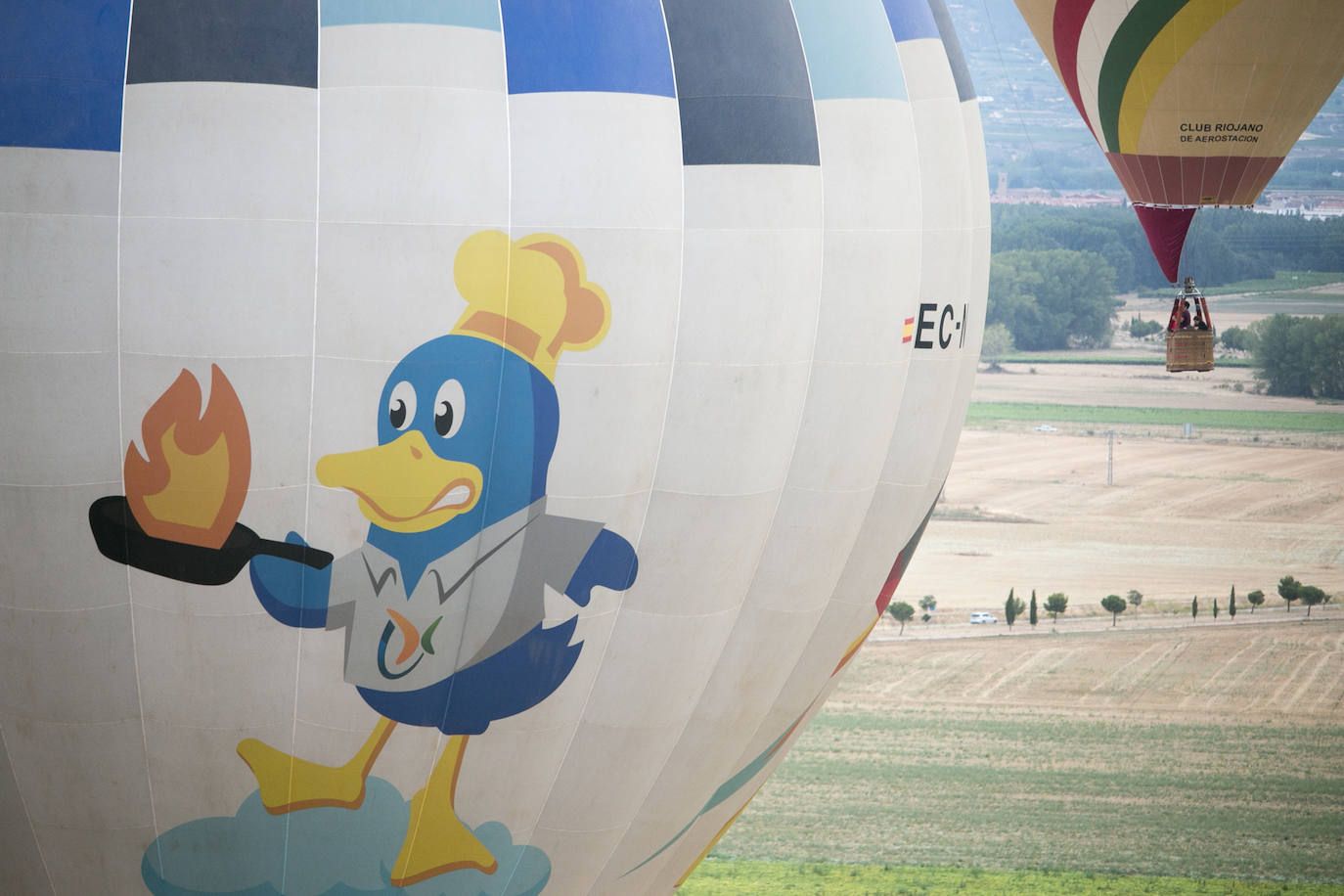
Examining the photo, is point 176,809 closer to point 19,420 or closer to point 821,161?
point 19,420

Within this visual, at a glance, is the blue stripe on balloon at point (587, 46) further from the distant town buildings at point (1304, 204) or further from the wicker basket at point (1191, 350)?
the distant town buildings at point (1304, 204)

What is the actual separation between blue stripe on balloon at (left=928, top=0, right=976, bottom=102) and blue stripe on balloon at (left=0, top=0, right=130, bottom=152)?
284cm

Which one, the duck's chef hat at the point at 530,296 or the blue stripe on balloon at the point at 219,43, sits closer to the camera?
the blue stripe on balloon at the point at 219,43

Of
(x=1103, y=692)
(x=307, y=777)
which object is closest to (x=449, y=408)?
(x=307, y=777)

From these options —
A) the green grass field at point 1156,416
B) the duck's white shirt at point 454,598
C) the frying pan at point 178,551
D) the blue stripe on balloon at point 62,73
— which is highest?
the blue stripe on balloon at point 62,73

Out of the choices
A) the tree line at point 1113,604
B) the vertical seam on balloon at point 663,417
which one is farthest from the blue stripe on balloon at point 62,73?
the tree line at point 1113,604

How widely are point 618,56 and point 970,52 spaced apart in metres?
56.6

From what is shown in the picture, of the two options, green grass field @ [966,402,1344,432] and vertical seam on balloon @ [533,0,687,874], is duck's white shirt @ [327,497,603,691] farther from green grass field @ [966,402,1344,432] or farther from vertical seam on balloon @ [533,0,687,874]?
green grass field @ [966,402,1344,432]

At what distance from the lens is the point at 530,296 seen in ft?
12.8

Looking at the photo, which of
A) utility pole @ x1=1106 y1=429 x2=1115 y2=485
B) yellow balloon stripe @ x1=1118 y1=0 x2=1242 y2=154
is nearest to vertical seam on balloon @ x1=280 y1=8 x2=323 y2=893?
yellow balloon stripe @ x1=1118 y1=0 x2=1242 y2=154

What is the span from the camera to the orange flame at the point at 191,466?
3.68m

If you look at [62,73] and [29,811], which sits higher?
[62,73]

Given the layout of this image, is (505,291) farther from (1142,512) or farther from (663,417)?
(1142,512)

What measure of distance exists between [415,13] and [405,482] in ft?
3.81
